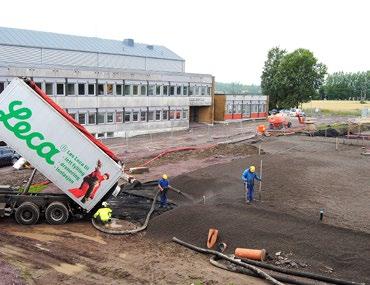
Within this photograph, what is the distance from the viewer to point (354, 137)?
140 ft

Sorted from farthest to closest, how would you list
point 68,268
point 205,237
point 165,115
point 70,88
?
point 165,115, point 70,88, point 205,237, point 68,268

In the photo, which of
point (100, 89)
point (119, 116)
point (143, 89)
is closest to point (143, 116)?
point (143, 89)

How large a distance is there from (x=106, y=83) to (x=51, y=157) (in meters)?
28.0

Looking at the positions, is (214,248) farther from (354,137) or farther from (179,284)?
(354,137)

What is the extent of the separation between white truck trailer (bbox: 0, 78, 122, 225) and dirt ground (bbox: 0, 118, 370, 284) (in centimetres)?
71

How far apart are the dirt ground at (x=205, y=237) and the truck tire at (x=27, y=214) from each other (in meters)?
0.32

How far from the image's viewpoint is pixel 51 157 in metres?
17.1

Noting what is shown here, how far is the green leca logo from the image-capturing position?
16562 mm

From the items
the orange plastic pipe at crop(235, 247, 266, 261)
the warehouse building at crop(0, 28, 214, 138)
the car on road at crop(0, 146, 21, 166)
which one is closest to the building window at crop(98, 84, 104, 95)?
the warehouse building at crop(0, 28, 214, 138)

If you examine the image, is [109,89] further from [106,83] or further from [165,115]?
[165,115]

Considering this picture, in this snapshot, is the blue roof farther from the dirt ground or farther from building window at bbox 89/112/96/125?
the dirt ground

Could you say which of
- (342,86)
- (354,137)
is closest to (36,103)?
(354,137)

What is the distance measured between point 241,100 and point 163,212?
153 feet

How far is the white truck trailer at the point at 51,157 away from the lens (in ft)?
54.6
